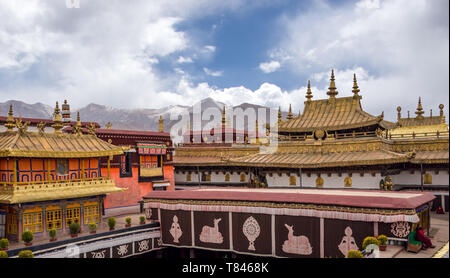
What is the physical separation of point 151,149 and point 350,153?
14856 mm

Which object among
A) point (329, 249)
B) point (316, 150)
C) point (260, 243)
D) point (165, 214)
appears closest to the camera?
point (329, 249)

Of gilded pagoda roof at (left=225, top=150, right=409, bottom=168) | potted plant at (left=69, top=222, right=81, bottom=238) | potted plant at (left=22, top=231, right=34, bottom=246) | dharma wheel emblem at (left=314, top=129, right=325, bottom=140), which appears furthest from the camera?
dharma wheel emblem at (left=314, top=129, right=325, bottom=140)

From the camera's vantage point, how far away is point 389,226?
13.7 m

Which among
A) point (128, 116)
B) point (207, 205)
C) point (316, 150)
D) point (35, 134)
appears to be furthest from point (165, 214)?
point (128, 116)

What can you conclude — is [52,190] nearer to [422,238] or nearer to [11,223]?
[11,223]

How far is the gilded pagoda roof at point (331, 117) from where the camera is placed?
23.5 metres

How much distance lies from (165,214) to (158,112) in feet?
374

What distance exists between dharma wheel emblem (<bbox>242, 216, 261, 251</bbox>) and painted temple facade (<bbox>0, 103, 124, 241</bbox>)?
331 inches

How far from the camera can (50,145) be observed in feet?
62.4

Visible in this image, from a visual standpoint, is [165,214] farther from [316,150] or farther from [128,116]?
[128,116]

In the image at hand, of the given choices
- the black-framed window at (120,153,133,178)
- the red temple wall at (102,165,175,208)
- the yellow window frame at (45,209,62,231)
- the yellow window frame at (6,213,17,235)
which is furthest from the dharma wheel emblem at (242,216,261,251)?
the black-framed window at (120,153,133,178)

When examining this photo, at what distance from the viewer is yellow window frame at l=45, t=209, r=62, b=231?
737 inches

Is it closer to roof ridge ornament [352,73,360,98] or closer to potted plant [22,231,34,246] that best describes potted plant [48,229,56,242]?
potted plant [22,231,34,246]

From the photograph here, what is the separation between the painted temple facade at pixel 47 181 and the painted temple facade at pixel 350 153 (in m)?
9.43
